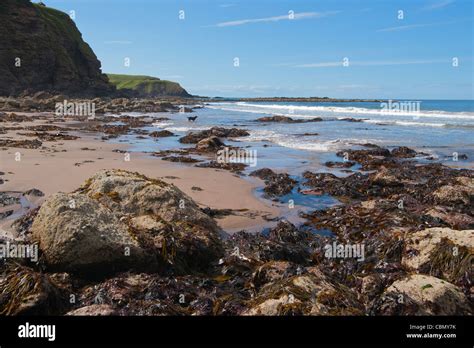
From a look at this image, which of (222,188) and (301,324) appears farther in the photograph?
(222,188)

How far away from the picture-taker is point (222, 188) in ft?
34.7

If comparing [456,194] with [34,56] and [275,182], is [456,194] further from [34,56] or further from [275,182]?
[34,56]

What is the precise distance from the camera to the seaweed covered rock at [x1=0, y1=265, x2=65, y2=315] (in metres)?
4.00

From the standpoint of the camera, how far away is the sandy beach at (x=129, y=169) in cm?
873

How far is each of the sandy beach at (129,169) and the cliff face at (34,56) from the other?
1856 inches

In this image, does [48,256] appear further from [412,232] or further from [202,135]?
[202,135]

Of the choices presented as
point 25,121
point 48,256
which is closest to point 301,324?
point 48,256

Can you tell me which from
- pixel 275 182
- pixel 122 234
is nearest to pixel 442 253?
pixel 122 234

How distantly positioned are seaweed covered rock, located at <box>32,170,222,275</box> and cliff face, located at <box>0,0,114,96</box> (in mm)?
Result: 56829

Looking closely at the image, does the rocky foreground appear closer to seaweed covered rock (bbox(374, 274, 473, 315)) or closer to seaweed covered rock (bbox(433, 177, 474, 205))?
seaweed covered rock (bbox(374, 274, 473, 315))

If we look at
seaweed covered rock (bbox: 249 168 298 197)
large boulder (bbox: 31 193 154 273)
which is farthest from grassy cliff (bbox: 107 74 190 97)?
large boulder (bbox: 31 193 154 273)

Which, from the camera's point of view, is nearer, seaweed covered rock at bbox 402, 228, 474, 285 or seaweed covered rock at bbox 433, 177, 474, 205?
seaweed covered rock at bbox 402, 228, 474, 285

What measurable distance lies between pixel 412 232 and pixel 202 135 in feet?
56.7

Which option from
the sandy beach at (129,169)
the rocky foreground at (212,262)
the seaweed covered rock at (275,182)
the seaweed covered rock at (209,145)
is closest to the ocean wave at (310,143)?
the seaweed covered rock at (209,145)
